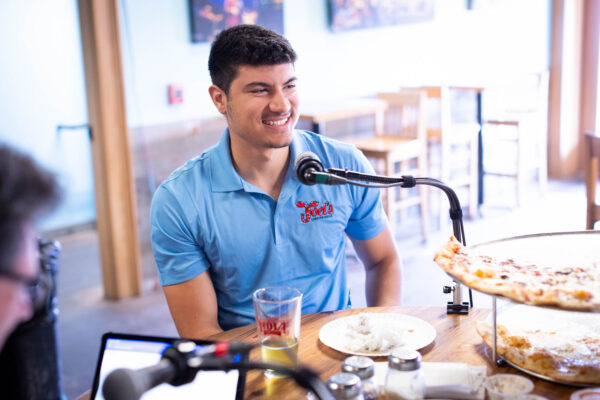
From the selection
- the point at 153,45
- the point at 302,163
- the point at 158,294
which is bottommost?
the point at 158,294

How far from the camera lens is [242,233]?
1721mm

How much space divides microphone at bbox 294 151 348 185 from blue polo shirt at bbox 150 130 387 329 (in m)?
Answer: 0.44

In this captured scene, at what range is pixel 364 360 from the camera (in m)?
1.17

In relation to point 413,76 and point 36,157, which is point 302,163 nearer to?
point 36,157

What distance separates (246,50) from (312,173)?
1.90 feet

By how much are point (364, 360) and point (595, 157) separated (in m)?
2.40

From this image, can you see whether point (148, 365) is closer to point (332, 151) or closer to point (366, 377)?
point (366, 377)

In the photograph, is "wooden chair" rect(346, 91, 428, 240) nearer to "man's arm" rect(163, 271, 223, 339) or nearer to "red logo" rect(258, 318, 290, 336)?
"man's arm" rect(163, 271, 223, 339)

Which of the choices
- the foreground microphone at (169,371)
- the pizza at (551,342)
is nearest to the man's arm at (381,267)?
the pizza at (551,342)

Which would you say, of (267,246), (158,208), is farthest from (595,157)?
(158,208)

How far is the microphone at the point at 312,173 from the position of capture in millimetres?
1286

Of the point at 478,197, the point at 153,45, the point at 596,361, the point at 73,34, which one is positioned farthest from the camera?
the point at 478,197

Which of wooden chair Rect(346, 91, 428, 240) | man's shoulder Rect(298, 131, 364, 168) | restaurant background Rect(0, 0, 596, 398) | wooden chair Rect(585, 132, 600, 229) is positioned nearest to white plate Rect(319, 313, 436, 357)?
man's shoulder Rect(298, 131, 364, 168)

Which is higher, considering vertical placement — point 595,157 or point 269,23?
point 269,23
